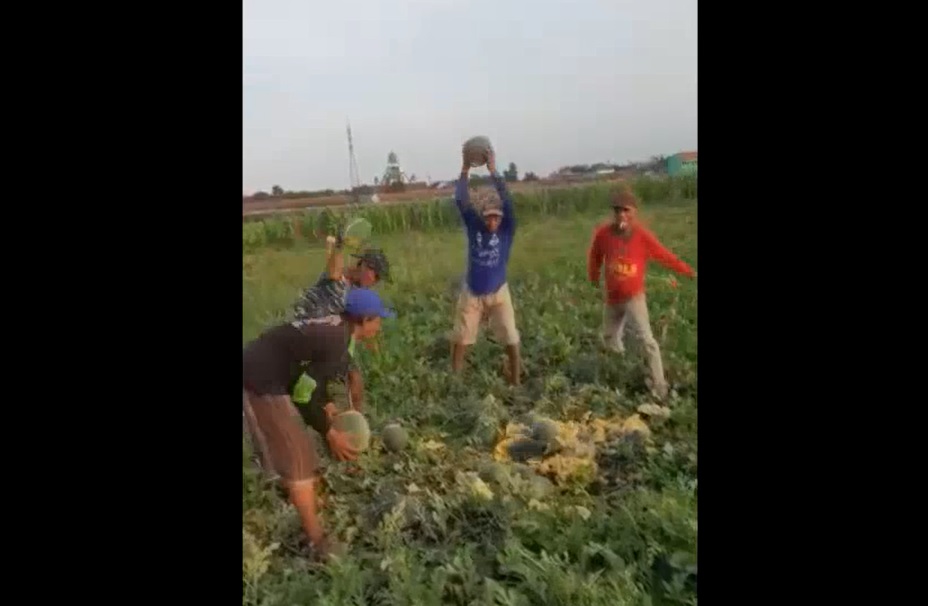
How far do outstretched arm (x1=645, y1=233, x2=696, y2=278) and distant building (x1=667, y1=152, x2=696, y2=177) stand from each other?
15 centimetres

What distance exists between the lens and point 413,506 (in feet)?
6.52

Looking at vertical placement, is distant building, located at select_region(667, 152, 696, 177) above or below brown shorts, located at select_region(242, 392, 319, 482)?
above

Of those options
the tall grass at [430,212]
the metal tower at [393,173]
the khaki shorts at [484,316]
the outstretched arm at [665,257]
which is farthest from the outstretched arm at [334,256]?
the outstretched arm at [665,257]

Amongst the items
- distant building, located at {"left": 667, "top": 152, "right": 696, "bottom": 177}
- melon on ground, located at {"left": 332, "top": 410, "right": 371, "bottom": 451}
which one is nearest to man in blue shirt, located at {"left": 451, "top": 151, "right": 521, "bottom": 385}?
melon on ground, located at {"left": 332, "top": 410, "right": 371, "bottom": 451}

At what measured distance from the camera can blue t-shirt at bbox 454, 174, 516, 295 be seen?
205 centimetres

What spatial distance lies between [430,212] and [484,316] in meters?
0.27

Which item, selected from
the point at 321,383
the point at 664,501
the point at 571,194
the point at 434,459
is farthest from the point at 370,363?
the point at 664,501

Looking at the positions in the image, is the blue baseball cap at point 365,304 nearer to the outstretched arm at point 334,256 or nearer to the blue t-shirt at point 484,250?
the outstretched arm at point 334,256

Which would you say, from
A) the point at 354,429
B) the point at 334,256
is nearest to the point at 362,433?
the point at 354,429

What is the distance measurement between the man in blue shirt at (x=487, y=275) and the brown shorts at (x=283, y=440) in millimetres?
377

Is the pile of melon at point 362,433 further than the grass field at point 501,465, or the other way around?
the pile of melon at point 362,433

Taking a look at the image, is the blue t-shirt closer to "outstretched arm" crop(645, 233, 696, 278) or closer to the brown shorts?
"outstretched arm" crop(645, 233, 696, 278)

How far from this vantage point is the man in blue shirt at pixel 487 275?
2.05 metres

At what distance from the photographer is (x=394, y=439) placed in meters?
2.04
